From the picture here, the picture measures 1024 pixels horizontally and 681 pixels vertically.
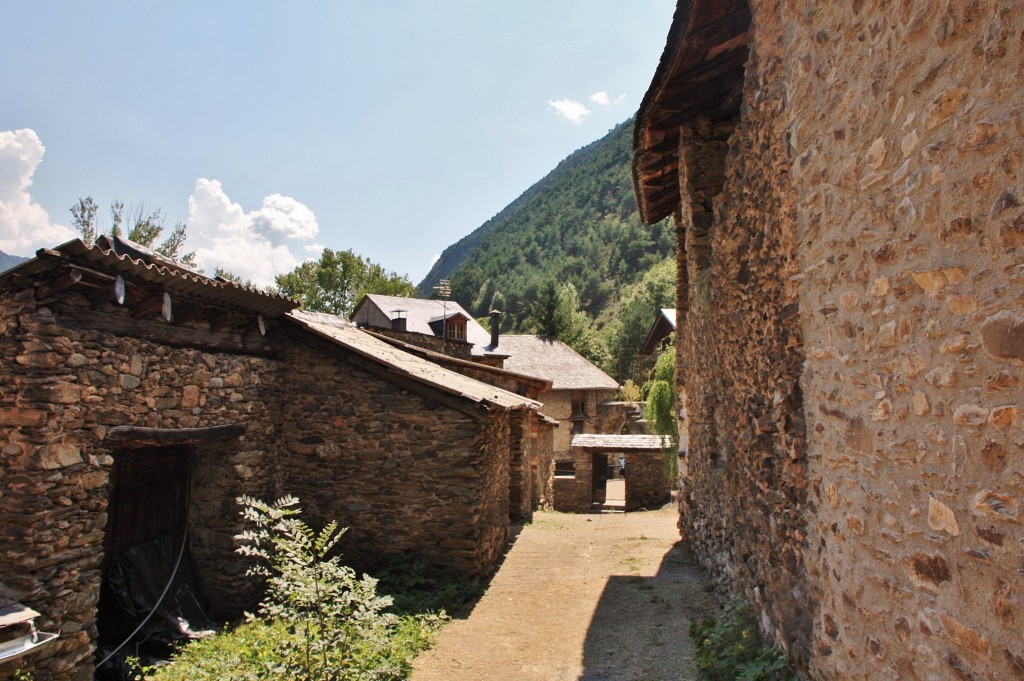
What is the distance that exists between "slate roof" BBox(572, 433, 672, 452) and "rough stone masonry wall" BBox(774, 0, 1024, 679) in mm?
14762

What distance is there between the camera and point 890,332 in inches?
96.1

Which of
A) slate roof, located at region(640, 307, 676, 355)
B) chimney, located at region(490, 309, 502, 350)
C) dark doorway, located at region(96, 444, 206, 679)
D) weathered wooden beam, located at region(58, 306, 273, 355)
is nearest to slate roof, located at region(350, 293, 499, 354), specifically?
chimney, located at region(490, 309, 502, 350)

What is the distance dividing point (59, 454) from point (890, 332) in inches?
223

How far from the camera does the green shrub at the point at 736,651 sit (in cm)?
391

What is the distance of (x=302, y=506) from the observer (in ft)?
27.2

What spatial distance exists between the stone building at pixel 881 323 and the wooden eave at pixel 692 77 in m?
0.03

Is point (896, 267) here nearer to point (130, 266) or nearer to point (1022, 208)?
point (1022, 208)

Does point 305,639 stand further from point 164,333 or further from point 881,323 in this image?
point 881,323

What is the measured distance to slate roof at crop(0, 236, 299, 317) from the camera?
15.2ft

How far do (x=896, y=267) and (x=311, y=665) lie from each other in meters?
4.82

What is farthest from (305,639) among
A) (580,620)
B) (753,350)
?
(753,350)

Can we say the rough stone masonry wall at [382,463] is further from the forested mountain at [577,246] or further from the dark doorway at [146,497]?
the forested mountain at [577,246]

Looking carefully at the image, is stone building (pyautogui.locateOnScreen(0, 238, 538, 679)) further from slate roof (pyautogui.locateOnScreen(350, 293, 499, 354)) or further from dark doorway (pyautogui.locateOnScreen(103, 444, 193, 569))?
slate roof (pyautogui.locateOnScreen(350, 293, 499, 354))

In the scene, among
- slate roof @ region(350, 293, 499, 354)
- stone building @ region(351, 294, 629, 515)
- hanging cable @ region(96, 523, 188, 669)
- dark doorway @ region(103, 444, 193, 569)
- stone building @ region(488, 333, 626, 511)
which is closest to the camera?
hanging cable @ region(96, 523, 188, 669)
